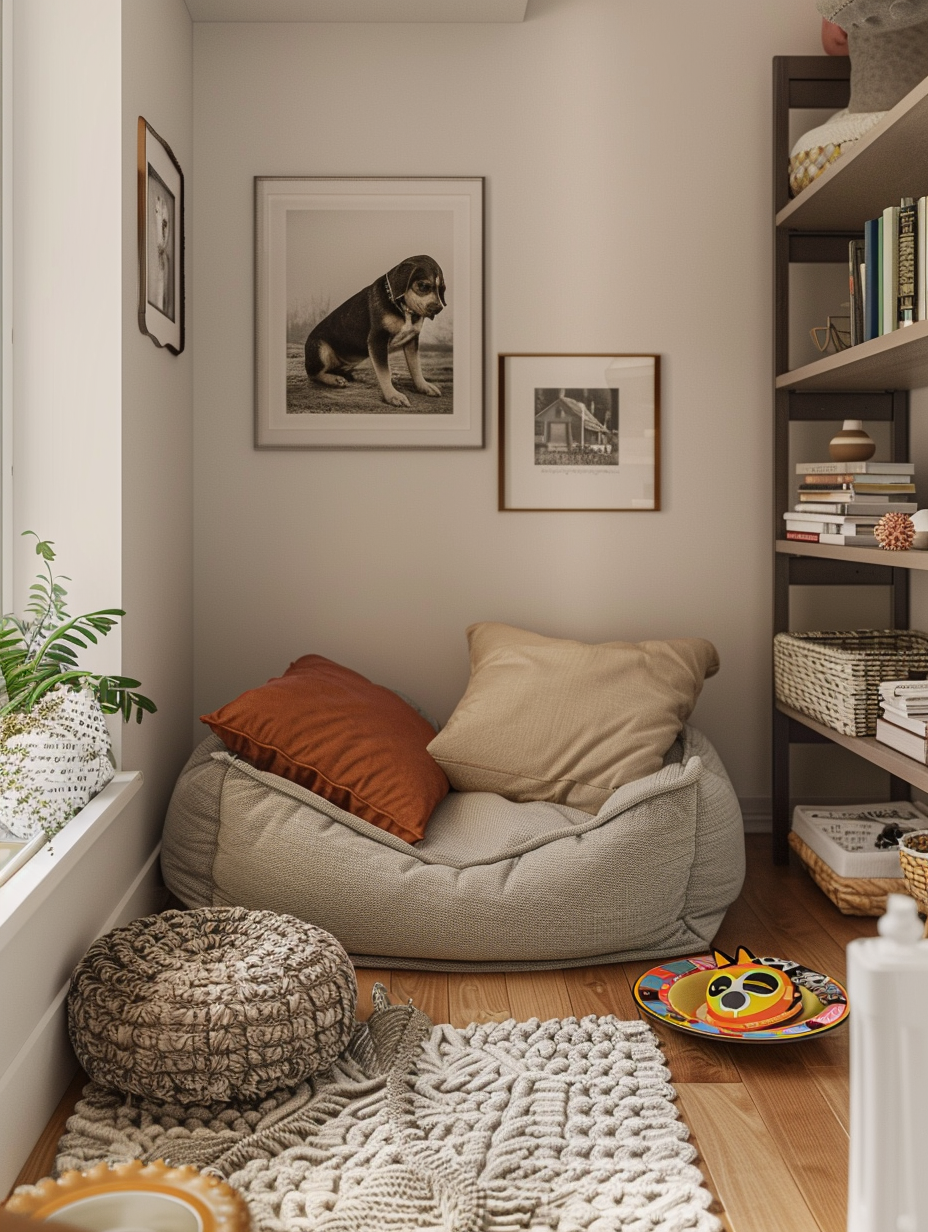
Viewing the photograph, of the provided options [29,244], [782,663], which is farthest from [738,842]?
[29,244]

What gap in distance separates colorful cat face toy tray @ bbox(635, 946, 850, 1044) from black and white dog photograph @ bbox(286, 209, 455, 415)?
1.81m

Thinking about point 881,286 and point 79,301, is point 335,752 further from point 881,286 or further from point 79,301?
point 881,286

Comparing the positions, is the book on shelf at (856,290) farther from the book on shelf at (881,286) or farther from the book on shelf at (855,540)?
the book on shelf at (855,540)

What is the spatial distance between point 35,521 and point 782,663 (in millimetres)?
1974

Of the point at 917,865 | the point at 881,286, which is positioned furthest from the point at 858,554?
the point at 917,865

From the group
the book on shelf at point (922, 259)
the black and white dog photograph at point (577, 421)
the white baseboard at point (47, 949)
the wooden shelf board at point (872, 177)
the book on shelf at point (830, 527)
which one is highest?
the wooden shelf board at point (872, 177)

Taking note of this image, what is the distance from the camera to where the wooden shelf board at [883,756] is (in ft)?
6.91

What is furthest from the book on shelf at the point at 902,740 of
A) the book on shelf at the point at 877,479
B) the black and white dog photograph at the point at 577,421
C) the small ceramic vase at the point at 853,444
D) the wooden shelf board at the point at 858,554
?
the black and white dog photograph at the point at 577,421

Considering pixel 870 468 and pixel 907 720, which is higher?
pixel 870 468

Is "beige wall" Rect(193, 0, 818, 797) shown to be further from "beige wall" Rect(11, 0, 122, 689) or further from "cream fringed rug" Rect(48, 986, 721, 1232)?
"cream fringed rug" Rect(48, 986, 721, 1232)

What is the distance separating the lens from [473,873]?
2.23 meters

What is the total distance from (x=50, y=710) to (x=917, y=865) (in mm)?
1724

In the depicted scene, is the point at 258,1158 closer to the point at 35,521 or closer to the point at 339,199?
the point at 35,521

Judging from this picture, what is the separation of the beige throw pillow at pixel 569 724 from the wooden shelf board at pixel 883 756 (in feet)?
1.14
